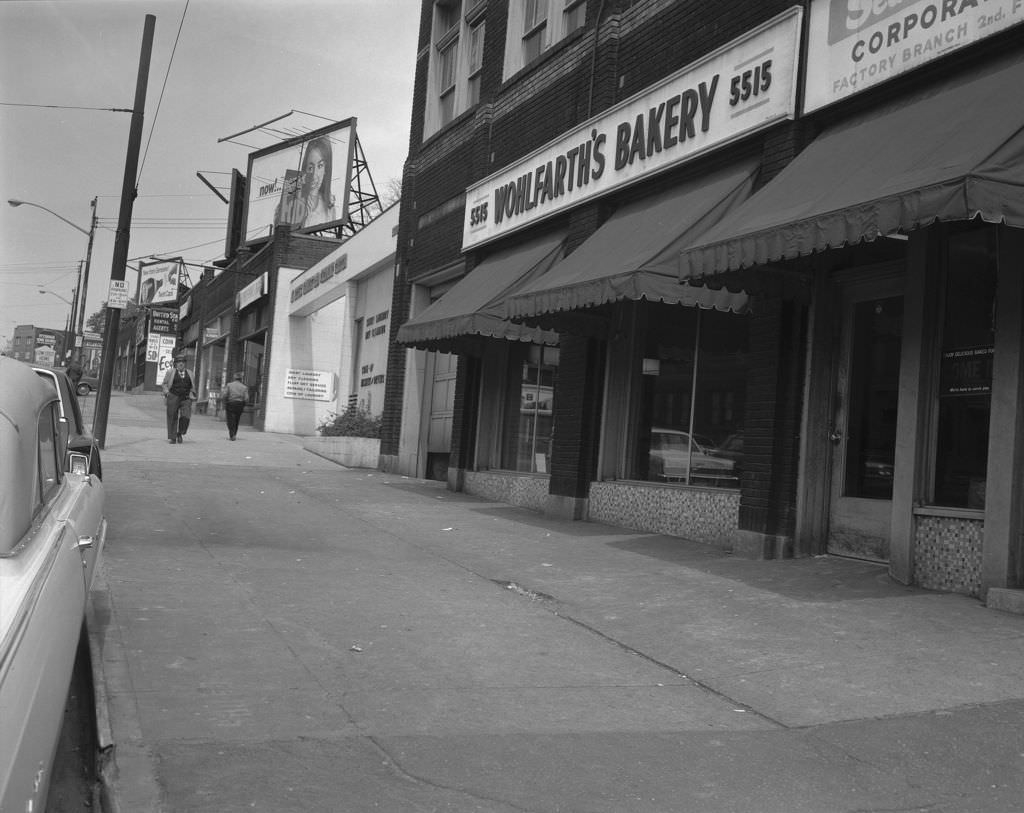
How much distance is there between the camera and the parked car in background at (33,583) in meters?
2.62

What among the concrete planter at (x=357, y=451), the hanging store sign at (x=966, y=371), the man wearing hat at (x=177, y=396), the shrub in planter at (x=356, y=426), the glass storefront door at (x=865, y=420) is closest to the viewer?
the hanging store sign at (x=966, y=371)

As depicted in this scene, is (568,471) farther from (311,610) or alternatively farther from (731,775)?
(731,775)

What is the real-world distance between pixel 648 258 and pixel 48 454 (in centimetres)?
598

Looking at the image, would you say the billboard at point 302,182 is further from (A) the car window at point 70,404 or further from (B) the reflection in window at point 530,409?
(A) the car window at point 70,404

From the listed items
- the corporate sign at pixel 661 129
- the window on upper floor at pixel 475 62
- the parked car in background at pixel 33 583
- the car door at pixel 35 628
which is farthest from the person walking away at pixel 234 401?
the car door at pixel 35 628

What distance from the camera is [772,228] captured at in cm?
729

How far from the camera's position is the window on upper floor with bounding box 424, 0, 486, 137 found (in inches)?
675

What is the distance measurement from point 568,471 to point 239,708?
7.90 m

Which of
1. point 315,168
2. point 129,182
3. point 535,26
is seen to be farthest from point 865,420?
point 315,168

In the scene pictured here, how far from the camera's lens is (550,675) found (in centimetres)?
561

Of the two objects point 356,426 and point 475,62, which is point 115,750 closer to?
point 475,62

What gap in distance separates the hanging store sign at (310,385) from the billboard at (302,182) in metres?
5.76

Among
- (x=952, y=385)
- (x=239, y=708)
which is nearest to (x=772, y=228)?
(x=952, y=385)

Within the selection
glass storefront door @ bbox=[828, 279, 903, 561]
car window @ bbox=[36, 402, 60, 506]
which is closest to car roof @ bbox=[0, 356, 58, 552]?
car window @ bbox=[36, 402, 60, 506]
